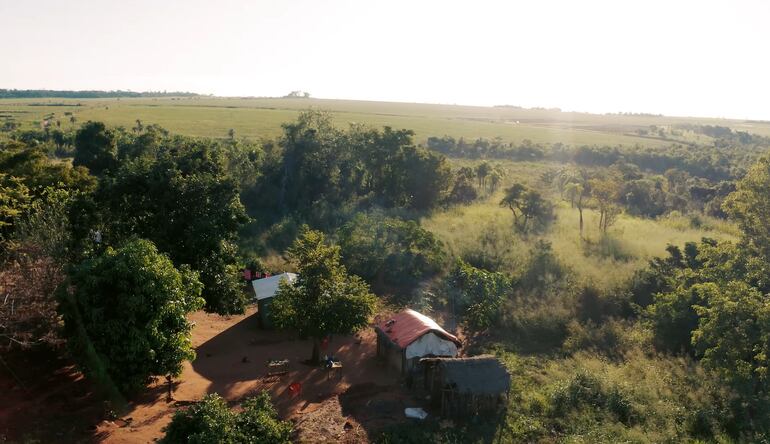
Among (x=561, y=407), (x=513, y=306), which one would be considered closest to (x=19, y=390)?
(x=561, y=407)

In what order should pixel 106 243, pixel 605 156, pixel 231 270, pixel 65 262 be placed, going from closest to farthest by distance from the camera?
pixel 65 262
pixel 106 243
pixel 231 270
pixel 605 156

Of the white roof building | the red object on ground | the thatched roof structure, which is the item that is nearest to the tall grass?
the red object on ground

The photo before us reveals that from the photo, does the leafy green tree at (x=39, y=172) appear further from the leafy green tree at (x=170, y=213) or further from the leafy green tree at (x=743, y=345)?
the leafy green tree at (x=743, y=345)

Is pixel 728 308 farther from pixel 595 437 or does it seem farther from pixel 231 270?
pixel 231 270

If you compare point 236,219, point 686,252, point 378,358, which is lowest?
point 378,358

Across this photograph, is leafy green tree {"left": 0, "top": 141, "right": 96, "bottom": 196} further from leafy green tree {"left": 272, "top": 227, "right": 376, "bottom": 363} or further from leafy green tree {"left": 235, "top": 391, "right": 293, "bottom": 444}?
leafy green tree {"left": 235, "top": 391, "right": 293, "bottom": 444}

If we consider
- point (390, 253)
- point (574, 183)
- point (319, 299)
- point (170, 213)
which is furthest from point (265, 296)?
point (574, 183)
